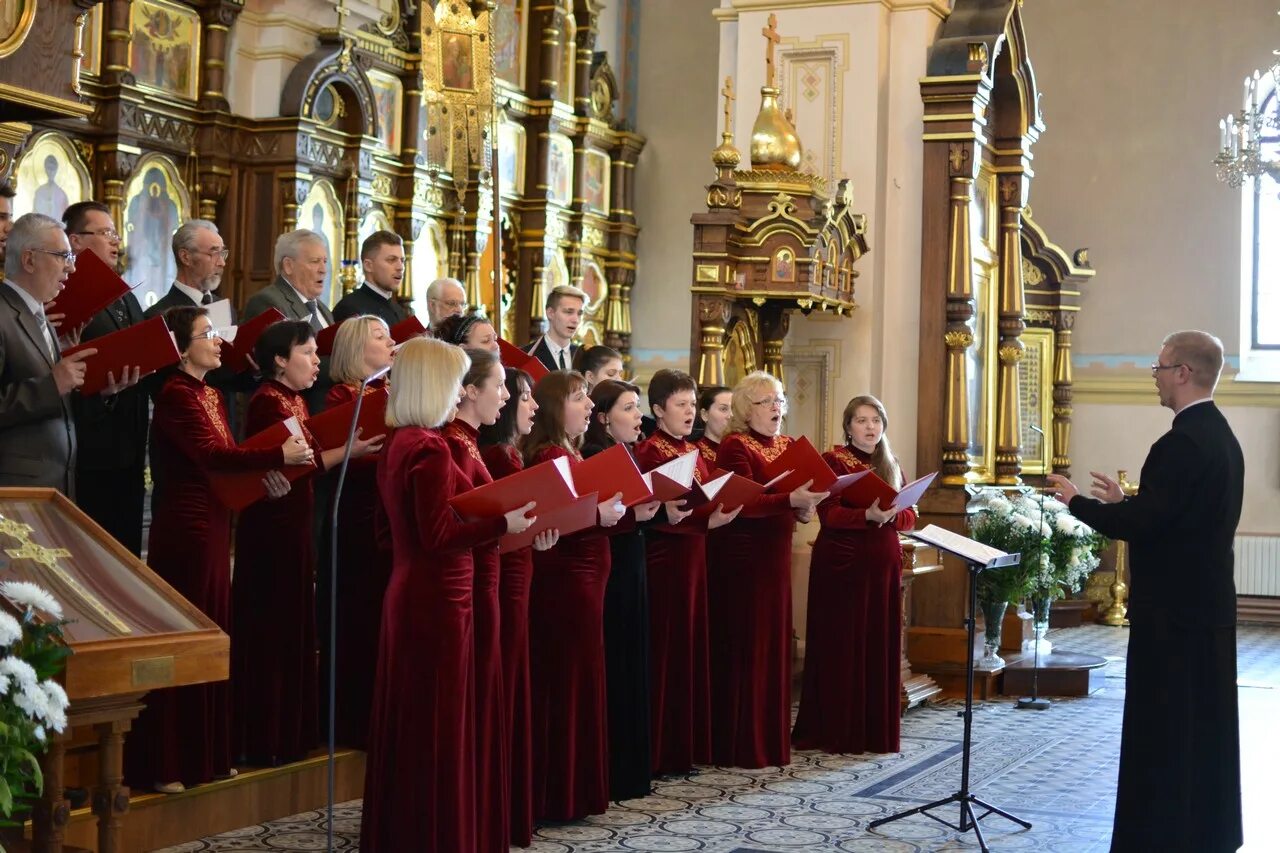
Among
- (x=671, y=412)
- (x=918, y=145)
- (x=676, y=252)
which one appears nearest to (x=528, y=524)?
(x=671, y=412)

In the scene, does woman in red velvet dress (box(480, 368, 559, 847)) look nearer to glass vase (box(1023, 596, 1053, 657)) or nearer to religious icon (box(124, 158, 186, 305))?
glass vase (box(1023, 596, 1053, 657))

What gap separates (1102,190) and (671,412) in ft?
31.7

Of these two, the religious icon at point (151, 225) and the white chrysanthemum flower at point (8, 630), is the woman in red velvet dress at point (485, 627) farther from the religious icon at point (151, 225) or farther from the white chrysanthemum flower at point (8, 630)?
the religious icon at point (151, 225)

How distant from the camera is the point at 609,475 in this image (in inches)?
200

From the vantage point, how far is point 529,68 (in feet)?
48.0

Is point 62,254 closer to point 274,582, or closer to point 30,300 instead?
point 30,300

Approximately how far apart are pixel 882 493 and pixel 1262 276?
9.16m

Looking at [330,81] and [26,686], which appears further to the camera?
[330,81]

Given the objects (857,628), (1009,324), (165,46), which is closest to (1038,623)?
(1009,324)

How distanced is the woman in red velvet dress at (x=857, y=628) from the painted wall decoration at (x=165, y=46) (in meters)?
5.59

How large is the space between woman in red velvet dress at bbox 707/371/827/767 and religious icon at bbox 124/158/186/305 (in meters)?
4.76

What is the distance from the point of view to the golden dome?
9.30 metres

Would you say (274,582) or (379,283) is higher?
(379,283)

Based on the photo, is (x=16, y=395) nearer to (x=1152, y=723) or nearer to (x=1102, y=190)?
(x=1152, y=723)
